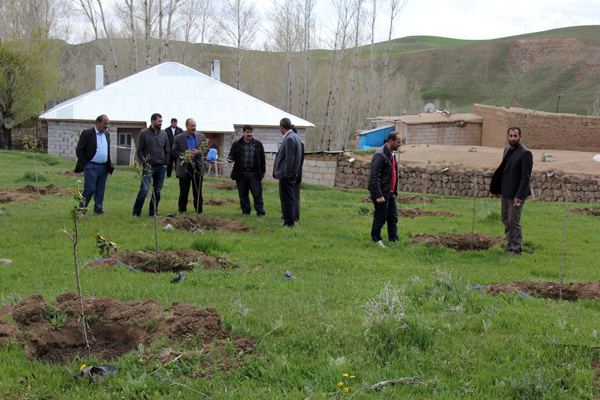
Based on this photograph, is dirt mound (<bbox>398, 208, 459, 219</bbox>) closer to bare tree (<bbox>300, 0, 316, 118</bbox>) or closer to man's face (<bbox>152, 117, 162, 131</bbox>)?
man's face (<bbox>152, 117, 162, 131</bbox>)

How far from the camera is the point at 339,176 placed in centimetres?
2223

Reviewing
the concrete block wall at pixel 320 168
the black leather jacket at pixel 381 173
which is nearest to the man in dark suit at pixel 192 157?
the black leather jacket at pixel 381 173

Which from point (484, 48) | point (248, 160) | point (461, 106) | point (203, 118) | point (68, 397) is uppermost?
point (484, 48)

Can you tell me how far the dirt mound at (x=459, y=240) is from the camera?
8680 millimetres

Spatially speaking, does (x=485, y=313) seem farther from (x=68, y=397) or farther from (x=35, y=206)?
(x=35, y=206)

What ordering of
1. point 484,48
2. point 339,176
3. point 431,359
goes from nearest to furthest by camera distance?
point 431,359
point 339,176
point 484,48

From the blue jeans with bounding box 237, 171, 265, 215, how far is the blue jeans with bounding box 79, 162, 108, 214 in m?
2.57

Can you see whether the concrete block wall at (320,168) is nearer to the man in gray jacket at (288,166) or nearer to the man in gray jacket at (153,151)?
the man in gray jacket at (153,151)

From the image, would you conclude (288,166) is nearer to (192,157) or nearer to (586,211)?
(192,157)

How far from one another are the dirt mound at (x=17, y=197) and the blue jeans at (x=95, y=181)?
8.47 feet

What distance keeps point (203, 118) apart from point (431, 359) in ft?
88.6

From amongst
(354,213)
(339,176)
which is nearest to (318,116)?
(339,176)

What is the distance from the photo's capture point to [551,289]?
19.9 feet

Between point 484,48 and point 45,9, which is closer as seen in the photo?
point 45,9
